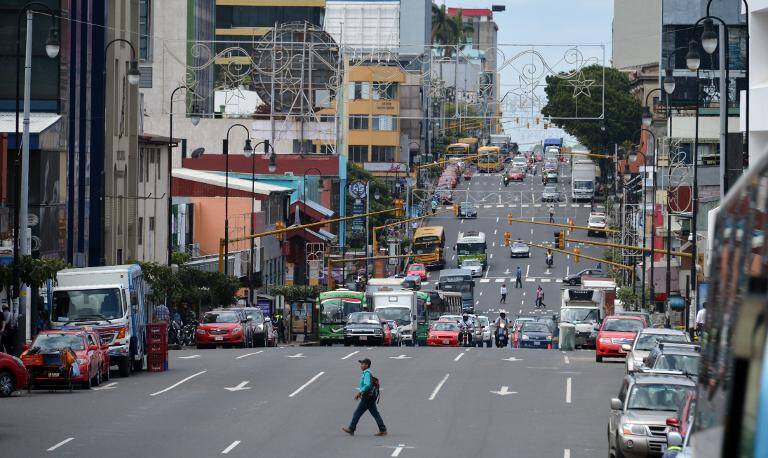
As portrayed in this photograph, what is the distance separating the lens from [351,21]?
7170 inches

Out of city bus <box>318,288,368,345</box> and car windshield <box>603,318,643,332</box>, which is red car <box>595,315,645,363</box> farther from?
city bus <box>318,288,368,345</box>

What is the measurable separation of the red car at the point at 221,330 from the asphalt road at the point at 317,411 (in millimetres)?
8624

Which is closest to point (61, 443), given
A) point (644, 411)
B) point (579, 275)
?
point (644, 411)

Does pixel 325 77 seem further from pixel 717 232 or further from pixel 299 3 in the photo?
pixel 717 232

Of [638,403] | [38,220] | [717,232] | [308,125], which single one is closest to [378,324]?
[38,220]

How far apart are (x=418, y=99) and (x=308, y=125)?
4910 centimetres

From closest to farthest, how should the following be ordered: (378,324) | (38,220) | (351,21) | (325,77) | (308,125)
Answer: (38,220) < (378,324) < (308,125) < (325,77) < (351,21)

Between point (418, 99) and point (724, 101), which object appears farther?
point (418, 99)

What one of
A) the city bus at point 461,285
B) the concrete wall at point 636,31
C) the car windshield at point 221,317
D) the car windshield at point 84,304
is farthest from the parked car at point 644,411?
the concrete wall at point 636,31

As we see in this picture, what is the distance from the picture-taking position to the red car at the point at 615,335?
44.9m

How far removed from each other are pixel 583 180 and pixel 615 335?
92.5 metres

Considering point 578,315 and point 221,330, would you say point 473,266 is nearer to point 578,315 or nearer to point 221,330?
point 578,315

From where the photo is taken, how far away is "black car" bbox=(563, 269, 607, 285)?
332 ft

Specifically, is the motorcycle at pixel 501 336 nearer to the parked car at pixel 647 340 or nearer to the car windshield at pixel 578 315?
the car windshield at pixel 578 315
